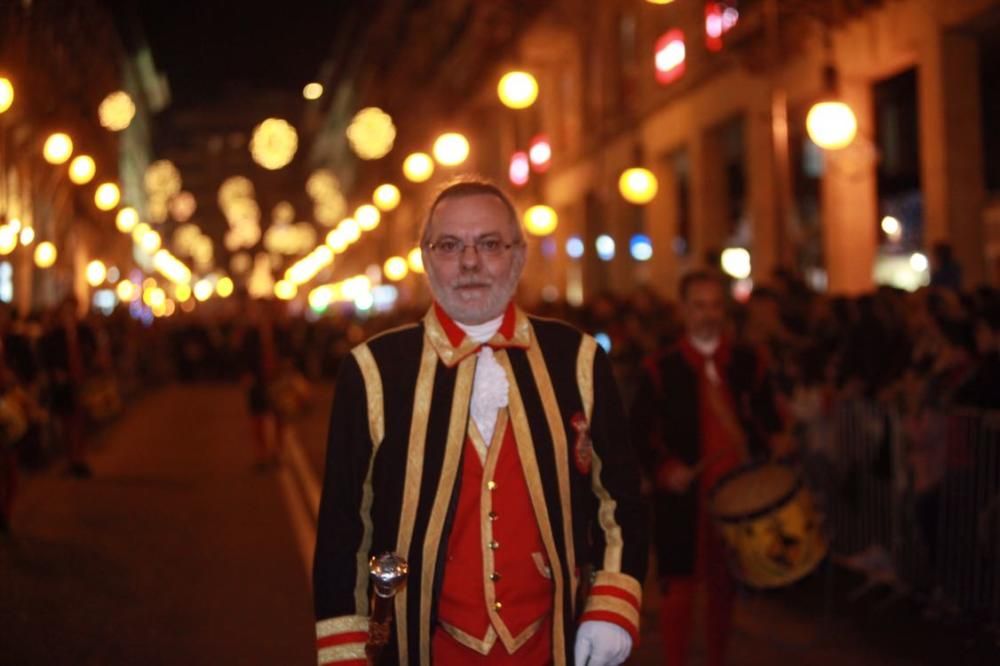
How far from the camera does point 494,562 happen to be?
3480 mm

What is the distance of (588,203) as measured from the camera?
34094 millimetres

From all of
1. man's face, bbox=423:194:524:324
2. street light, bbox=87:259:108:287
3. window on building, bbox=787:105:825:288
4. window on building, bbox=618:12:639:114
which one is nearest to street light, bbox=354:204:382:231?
street light, bbox=87:259:108:287

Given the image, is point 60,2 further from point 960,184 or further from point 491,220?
point 491,220

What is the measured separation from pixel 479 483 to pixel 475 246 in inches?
23.6

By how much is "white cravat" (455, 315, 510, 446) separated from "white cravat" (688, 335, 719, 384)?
322 centimetres

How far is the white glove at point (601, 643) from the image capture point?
11.4 ft

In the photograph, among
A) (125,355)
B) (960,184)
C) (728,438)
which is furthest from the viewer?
(125,355)

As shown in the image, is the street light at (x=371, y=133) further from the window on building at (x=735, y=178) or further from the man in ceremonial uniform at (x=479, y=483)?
the man in ceremonial uniform at (x=479, y=483)

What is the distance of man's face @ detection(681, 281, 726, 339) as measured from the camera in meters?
6.76

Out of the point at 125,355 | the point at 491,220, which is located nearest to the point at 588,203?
the point at 125,355

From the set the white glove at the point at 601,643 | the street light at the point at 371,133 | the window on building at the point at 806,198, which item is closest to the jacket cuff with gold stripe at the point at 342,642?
the white glove at the point at 601,643

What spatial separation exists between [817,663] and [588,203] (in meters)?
26.9

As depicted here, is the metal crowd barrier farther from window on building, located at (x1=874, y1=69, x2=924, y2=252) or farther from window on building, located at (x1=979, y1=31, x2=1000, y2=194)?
window on building, located at (x1=979, y1=31, x2=1000, y2=194)

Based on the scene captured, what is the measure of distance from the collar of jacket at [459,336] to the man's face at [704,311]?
3143 millimetres
